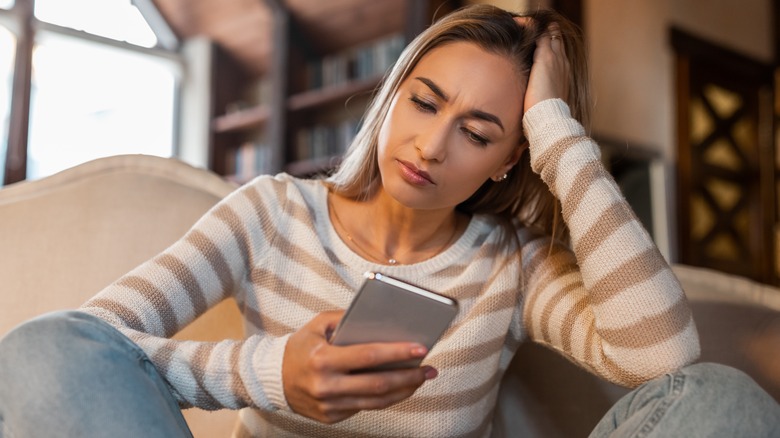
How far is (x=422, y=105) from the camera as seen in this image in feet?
3.64

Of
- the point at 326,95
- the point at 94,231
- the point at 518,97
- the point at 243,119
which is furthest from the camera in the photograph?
the point at 243,119

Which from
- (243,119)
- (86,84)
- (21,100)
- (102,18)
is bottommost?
(243,119)

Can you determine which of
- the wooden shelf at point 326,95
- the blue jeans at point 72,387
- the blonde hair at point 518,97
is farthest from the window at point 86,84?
the blue jeans at point 72,387

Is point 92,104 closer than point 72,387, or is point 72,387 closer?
point 72,387

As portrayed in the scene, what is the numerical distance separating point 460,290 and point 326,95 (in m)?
3.15

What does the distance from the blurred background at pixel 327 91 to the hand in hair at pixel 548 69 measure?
2.34 m

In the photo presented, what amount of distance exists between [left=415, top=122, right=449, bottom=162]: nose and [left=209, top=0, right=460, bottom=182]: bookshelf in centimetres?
294

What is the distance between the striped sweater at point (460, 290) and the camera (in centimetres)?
99

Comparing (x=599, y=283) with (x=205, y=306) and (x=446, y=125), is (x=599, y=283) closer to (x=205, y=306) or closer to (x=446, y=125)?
(x=446, y=125)

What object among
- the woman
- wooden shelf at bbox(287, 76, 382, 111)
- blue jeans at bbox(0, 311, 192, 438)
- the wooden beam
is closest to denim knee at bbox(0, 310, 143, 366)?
blue jeans at bbox(0, 311, 192, 438)

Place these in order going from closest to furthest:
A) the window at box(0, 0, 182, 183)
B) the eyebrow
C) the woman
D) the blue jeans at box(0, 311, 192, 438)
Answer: the blue jeans at box(0, 311, 192, 438), the woman, the eyebrow, the window at box(0, 0, 182, 183)

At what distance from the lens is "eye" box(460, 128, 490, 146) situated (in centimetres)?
111

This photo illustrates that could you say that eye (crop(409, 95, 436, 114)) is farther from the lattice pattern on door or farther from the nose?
the lattice pattern on door

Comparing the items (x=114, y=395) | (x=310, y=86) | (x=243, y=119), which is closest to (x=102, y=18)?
(x=243, y=119)
